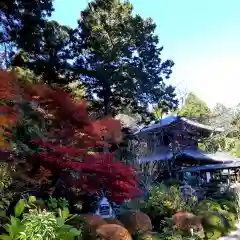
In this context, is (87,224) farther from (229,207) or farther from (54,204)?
(229,207)

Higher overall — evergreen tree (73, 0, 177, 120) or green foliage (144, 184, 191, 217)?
evergreen tree (73, 0, 177, 120)

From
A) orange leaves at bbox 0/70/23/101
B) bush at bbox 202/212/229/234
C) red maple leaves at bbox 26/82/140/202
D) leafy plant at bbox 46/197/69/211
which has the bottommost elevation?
bush at bbox 202/212/229/234

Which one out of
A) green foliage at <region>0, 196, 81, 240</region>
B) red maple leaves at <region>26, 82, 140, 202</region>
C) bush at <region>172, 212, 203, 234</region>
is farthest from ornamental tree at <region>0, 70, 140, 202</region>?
bush at <region>172, 212, 203, 234</region>

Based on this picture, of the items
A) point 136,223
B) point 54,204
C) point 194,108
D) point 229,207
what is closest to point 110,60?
point 229,207

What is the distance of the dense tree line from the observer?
1620cm

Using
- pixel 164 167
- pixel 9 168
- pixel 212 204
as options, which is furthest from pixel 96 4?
pixel 9 168

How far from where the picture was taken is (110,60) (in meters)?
18.6

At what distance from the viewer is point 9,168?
5.55 metres

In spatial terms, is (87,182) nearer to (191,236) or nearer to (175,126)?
(191,236)

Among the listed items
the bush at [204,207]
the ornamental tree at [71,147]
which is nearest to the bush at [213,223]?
the bush at [204,207]

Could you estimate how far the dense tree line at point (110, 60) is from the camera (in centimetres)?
1620

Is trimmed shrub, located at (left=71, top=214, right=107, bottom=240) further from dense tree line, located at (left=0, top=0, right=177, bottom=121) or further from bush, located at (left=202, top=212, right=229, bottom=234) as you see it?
dense tree line, located at (left=0, top=0, right=177, bottom=121)

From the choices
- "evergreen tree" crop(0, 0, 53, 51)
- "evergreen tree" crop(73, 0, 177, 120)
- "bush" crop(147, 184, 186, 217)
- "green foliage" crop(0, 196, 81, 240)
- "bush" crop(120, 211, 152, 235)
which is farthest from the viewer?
"evergreen tree" crop(73, 0, 177, 120)

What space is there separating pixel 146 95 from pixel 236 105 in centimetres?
2162
